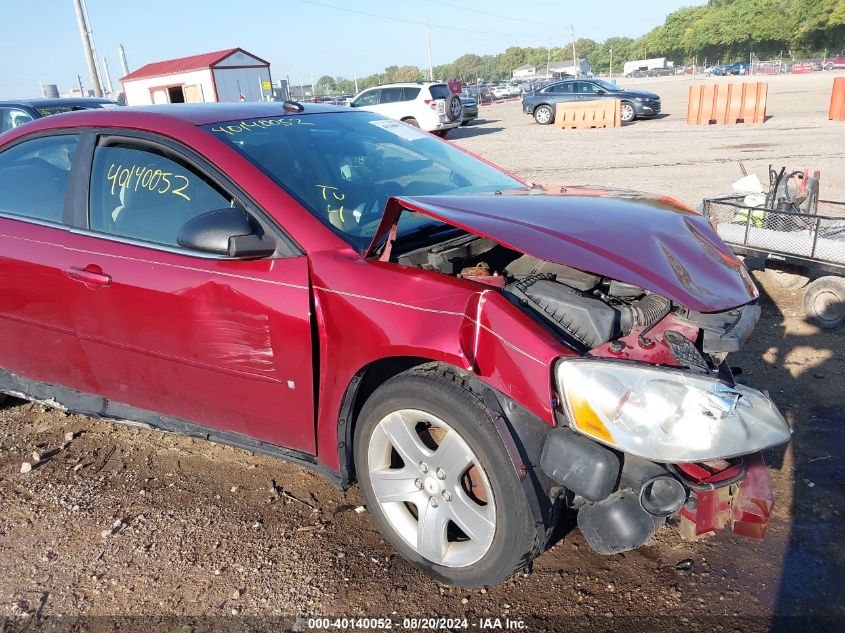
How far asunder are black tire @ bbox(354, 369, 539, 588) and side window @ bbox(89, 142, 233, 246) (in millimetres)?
1090

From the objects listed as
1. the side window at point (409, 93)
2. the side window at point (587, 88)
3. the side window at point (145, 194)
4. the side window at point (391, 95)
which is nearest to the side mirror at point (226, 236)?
the side window at point (145, 194)

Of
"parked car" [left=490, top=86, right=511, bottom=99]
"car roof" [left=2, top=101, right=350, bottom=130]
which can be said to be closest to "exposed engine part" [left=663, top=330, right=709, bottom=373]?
"car roof" [left=2, top=101, right=350, bottom=130]

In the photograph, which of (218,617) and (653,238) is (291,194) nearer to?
(653,238)

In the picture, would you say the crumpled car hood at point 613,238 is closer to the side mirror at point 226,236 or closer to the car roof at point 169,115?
the side mirror at point 226,236

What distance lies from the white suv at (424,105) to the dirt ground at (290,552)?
16.3 metres

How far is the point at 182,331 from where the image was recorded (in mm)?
2732

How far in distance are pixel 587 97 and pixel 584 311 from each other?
74.5ft

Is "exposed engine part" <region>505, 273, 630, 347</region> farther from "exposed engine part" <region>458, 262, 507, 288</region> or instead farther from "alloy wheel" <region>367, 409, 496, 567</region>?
"alloy wheel" <region>367, 409, 496, 567</region>

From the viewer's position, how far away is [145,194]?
294 centimetres

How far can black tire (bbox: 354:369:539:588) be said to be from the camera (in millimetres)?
2086

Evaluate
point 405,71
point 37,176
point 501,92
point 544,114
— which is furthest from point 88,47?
point 405,71

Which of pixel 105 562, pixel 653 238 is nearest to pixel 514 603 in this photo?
pixel 653 238

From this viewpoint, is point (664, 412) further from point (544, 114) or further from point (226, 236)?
point (544, 114)

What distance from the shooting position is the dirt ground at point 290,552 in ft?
7.69
